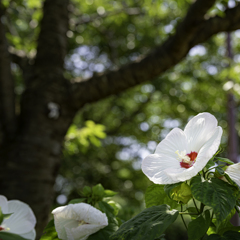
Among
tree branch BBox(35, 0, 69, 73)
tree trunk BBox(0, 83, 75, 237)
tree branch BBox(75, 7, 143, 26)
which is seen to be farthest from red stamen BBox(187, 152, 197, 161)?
tree branch BBox(75, 7, 143, 26)

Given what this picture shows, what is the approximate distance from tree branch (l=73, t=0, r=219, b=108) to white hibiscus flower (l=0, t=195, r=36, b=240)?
1651mm

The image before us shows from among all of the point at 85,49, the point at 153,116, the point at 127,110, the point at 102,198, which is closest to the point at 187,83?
the point at 153,116

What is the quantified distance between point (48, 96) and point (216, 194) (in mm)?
2012

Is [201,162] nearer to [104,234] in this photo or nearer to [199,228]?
[199,228]

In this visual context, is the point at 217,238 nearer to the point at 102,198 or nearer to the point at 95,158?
the point at 102,198

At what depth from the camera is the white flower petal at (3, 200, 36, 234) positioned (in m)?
0.64

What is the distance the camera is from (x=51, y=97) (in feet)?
7.41

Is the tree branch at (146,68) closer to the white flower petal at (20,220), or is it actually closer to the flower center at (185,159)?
the flower center at (185,159)

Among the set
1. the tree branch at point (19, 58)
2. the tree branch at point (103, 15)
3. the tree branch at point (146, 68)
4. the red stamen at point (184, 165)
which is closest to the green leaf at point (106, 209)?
the red stamen at point (184, 165)

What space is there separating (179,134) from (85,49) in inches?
284

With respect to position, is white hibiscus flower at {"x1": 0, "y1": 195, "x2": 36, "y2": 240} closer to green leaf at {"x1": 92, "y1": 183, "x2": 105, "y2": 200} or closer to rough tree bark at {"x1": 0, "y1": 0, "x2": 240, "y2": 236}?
green leaf at {"x1": 92, "y1": 183, "x2": 105, "y2": 200}

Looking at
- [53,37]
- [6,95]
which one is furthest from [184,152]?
[53,37]

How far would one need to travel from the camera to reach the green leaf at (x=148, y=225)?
0.44 meters

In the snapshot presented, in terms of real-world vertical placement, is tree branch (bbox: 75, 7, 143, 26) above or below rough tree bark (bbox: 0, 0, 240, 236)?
above
